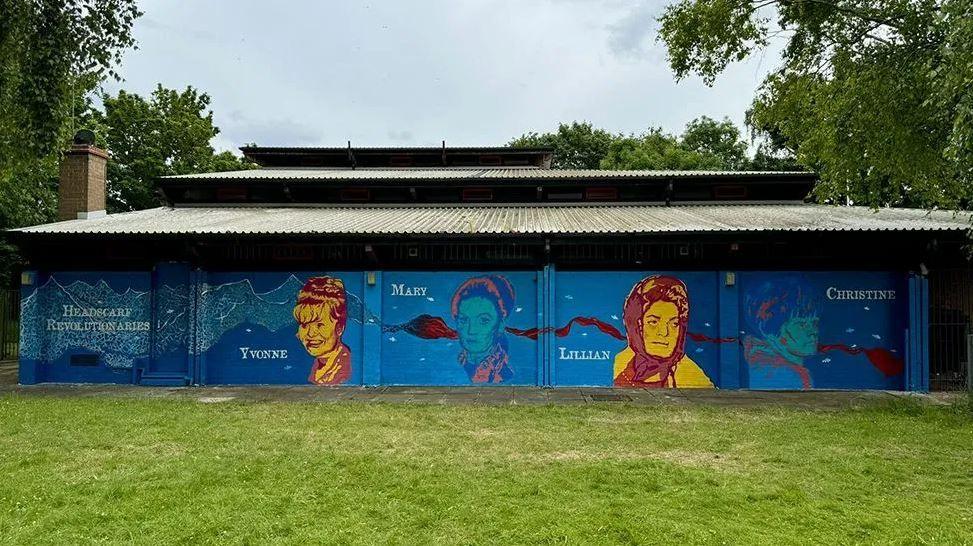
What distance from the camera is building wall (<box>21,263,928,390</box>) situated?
37.6 ft

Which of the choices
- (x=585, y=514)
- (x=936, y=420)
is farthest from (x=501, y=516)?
(x=936, y=420)

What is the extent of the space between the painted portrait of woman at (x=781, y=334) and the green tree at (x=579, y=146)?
77.9ft

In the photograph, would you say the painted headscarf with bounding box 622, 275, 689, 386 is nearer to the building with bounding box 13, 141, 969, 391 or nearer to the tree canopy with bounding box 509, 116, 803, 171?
the building with bounding box 13, 141, 969, 391

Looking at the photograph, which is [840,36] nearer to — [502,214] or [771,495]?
[502,214]

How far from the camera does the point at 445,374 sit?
11812 millimetres

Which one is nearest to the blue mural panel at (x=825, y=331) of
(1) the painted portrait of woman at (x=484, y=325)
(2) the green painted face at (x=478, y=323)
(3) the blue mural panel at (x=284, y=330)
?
(1) the painted portrait of woman at (x=484, y=325)

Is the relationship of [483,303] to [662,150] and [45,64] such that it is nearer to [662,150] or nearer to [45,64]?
[45,64]

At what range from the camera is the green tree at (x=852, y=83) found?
9.12 m

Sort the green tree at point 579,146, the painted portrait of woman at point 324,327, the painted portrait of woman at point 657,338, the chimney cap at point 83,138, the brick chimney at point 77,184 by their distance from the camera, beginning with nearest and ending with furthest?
the painted portrait of woman at point 657,338 → the painted portrait of woman at point 324,327 → the brick chimney at point 77,184 → the chimney cap at point 83,138 → the green tree at point 579,146

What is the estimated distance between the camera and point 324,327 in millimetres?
11930

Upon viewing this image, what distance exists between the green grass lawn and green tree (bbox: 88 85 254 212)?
21.6m

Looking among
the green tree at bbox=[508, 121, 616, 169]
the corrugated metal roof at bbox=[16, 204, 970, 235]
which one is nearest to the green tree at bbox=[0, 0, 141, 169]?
the corrugated metal roof at bbox=[16, 204, 970, 235]

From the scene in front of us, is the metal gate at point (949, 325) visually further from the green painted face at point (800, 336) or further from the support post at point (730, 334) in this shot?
the support post at point (730, 334)

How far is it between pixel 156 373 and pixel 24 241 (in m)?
3.92
